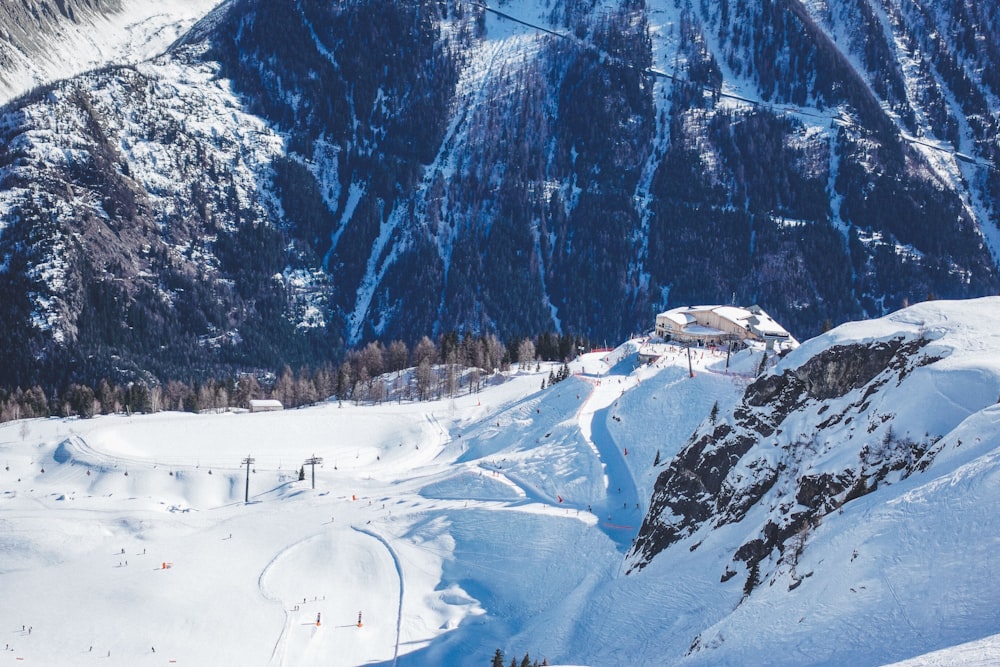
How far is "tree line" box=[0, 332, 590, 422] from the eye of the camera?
119750 mm

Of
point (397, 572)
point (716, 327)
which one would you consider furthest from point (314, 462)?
point (716, 327)

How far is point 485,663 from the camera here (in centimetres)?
4803

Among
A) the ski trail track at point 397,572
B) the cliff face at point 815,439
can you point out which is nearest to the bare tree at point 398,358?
the ski trail track at point 397,572

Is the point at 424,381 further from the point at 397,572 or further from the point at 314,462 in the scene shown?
the point at 397,572

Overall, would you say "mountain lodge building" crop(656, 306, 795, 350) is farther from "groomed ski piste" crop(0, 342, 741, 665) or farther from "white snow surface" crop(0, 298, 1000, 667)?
"groomed ski piste" crop(0, 342, 741, 665)

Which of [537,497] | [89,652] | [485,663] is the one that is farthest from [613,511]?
[89,652]

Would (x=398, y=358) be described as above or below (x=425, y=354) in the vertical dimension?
below

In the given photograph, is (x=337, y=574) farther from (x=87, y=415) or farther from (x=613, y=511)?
(x=87, y=415)

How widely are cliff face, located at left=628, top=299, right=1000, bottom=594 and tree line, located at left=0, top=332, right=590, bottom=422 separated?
229ft

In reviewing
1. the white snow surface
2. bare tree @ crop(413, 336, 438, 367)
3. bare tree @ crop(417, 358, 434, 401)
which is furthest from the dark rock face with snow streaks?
bare tree @ crop(413, 336, 438, 367)

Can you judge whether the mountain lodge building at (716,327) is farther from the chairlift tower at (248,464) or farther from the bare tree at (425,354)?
the chairlift tower at (248,464)

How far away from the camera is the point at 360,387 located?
12544 centimetres

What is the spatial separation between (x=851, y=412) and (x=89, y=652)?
4607cm

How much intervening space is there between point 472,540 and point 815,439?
31.2 meters
